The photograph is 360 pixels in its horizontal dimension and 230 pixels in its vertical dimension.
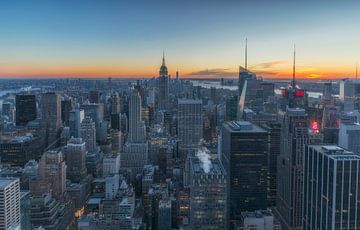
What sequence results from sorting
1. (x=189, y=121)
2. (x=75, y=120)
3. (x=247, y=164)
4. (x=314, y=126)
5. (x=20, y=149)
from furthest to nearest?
(x=189, y=121) < (x=75, y=120) < (x=20, y=149) < (x=247, y=164) < (x=314, y=126)

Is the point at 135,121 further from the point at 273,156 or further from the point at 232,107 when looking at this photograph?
the point at 273,156

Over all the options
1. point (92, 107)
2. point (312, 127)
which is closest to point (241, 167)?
point (312, 127)

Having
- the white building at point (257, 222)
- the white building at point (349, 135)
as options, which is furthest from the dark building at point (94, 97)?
the white building at point (349, 135)

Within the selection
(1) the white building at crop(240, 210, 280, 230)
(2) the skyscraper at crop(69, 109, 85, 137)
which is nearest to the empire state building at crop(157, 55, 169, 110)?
(2) the skyscraper at crop(69, 109, 85, 137)

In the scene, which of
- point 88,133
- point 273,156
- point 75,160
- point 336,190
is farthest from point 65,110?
point 336,190

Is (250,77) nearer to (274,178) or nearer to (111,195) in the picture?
(274,178)

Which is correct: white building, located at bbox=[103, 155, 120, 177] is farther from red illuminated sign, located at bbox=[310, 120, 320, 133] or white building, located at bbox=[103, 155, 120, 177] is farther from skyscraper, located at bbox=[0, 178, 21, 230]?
skyscraper, located at bbox=[0, 178, 21, 230]
